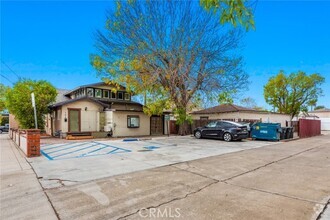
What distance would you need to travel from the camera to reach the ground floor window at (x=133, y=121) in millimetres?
20781

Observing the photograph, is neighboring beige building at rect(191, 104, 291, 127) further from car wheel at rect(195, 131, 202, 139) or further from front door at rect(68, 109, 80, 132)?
front door at rect(68, 109, 80, 132)

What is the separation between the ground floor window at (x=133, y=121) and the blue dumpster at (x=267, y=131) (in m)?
10.8

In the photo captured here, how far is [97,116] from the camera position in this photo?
19.9m

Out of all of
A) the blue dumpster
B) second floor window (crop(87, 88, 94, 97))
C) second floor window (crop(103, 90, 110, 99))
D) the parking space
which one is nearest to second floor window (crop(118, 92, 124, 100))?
second floor window (crop(103, 90, 110, 99))

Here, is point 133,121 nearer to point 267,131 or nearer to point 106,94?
point 106,94

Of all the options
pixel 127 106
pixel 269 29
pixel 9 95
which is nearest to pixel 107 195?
pixel 269 29

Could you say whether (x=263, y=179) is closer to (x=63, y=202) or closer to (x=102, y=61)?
(x=63, y=202)

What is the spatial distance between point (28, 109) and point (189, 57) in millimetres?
14928

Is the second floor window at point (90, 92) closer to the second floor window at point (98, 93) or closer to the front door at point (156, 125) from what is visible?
the second floor window at point (98, 93)

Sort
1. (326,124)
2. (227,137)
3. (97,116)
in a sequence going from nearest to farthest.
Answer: (227,137) < (97,116) < (326,124)

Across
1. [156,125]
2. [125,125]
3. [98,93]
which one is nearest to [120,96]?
[98,93]

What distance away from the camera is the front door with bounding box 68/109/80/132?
18.2 metres

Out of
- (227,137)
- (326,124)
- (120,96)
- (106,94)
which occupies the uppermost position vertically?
(106,94)

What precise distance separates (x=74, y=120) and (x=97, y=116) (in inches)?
84.7
